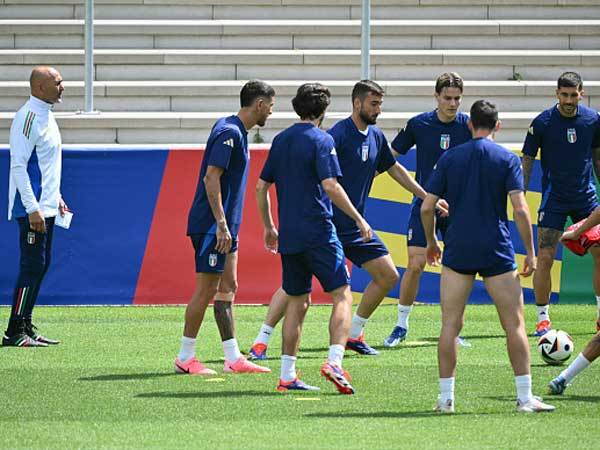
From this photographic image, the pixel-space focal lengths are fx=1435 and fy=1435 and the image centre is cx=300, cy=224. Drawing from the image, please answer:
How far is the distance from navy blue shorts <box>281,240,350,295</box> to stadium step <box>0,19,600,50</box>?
451 inches

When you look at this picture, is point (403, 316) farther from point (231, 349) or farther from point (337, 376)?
point (337, 376)

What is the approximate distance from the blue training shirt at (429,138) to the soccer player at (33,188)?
2.85m

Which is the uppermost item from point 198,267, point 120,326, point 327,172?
point 327,172

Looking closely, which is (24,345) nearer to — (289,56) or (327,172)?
(327,172)

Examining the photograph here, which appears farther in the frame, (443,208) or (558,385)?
(443,208)

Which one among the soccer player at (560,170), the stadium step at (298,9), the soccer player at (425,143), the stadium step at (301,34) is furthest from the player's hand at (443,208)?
the stadium step at (298,9)

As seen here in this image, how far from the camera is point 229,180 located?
10.1m

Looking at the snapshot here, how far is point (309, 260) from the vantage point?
30.1 ft

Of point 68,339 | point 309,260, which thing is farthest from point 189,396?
point 68,339

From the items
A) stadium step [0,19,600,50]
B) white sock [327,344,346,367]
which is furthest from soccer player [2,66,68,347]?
stadium step [0,19,600,50]

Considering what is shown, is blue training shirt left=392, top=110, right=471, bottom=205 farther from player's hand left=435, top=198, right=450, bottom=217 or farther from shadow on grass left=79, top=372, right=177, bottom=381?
shadow on grass left=79, top=372, right=177, bottom=381

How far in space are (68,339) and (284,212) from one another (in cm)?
360

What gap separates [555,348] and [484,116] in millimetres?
2604

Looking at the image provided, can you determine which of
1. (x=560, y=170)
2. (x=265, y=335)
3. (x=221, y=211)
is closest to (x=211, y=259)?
(x=221, y=211)
